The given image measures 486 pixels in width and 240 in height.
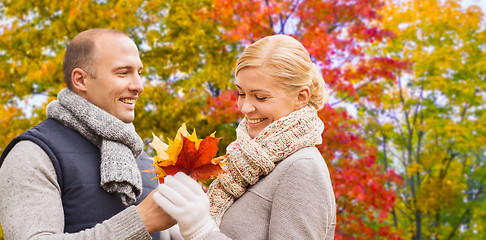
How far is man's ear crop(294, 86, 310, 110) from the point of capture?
8.46 ft

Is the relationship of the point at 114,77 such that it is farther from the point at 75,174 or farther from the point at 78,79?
the point at 75,174

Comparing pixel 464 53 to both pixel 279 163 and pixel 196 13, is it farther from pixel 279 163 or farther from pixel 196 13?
pixel 279 163

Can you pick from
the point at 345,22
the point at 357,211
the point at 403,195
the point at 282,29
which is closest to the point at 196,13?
the point at 282,29

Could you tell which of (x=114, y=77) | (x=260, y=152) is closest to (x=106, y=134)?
(x=114, y=77)

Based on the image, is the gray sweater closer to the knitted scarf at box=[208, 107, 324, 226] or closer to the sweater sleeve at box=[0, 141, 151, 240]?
the knitted scarf at box=[208, 107, 324, 226]

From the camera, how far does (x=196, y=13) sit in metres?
8.89

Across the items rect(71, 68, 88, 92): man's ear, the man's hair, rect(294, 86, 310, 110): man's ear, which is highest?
the man's hair

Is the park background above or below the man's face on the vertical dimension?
below

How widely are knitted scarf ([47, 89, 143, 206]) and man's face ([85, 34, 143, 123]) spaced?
0.33 feet

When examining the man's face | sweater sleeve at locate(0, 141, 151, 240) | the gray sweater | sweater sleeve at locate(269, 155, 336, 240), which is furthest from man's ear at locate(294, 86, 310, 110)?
sweater sleeve at locate(0, 141, 151, 240)

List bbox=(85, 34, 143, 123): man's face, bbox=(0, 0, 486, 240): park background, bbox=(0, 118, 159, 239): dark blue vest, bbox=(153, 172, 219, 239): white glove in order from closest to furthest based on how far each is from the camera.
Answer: bbox=(153, 172, 219, 239): white glove, bbox=(0, 118, 159, 239): dark blue vest, bbox=(85, 34, 143, 123): man's face, bbox=(0, 0, 486, 240): park background

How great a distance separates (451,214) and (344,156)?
29.0 feet

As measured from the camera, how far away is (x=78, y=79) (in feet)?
8.76

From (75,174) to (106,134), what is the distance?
0.28 m
